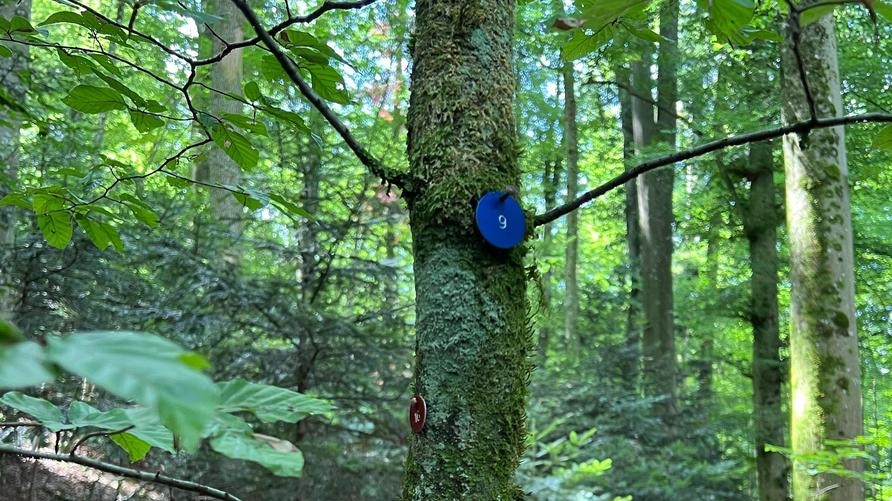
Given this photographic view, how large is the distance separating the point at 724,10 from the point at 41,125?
2.38 meters

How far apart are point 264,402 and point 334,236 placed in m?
4.14

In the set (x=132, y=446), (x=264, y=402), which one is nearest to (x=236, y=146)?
(x=132, y=446)

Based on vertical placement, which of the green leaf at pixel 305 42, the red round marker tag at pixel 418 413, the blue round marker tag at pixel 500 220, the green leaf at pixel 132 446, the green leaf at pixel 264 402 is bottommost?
the green leaf at pixel 132 446

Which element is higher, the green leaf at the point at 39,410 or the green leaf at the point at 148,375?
the green leaf at the point at 148,375

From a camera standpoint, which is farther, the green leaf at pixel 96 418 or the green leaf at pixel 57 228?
the green leaf at pixel 57 228

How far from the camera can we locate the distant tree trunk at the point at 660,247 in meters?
8.42

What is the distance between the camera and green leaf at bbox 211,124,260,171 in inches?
48.8

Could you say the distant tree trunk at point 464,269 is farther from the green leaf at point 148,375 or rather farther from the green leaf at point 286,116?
the green leaf at point 148,375

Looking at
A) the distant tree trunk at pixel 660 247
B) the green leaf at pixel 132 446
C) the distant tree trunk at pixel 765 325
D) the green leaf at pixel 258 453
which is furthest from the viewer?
the distant tree trunk at pixel 660 247

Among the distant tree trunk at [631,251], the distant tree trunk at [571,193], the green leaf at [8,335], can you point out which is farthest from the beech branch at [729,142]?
the distant tree trunk at [571,193]

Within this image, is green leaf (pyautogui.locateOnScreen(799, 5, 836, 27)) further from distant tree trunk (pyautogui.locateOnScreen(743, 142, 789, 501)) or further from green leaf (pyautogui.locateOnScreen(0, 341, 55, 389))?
distant tree trunk (pyautogui.locateOnScreen(743, 142, 789, 501))

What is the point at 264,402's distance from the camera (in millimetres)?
625

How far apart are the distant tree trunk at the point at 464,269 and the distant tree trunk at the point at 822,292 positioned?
3.40 meters

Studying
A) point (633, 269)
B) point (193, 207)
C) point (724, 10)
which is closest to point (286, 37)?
point (724, 10)
